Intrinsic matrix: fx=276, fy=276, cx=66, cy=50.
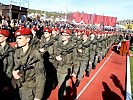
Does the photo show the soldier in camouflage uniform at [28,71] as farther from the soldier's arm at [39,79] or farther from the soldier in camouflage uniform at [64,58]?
the soldier in camouflage uniform at [64,58]

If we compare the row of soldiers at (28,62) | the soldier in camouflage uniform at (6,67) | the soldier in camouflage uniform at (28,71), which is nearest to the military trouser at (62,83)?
the row of soldiers at (28,62)

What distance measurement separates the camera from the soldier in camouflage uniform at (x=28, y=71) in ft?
14.9

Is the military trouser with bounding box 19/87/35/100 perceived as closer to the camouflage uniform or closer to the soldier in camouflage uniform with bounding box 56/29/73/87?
the camouflage uniform

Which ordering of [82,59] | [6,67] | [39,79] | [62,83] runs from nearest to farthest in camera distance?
[39,79]
[6,67]
[62,83]
[82,59]

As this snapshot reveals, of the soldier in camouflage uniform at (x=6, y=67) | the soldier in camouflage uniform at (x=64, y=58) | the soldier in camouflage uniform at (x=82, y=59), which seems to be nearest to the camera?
the soldier in camouflage uniform at (x=6, y=67)

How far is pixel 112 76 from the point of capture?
47.4ft

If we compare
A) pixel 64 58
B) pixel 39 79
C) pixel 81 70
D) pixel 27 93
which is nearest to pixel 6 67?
pixel 27 93

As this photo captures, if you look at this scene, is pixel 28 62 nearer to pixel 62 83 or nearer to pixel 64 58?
pixel 62 83

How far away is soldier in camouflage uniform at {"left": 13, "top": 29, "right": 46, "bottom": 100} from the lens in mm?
4555

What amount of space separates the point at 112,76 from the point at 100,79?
1.45 m

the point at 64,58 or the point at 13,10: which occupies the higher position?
the point at 13,10

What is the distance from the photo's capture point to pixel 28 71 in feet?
15.2

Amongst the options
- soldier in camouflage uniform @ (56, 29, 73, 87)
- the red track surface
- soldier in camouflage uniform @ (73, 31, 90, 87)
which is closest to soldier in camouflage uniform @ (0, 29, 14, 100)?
soldier in camouflage uniform @ (56, 29, 73, 87)

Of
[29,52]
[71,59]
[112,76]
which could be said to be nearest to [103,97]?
[71,59]
